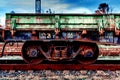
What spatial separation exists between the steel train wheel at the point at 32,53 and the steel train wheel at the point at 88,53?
1403 mm

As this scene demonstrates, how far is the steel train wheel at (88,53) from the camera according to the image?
9922 millimetres

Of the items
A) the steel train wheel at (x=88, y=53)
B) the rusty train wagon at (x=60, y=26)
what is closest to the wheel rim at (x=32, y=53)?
the steel train wheel at (x=88, y=53)

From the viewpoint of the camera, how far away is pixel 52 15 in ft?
50.6

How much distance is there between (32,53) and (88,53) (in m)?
2.00

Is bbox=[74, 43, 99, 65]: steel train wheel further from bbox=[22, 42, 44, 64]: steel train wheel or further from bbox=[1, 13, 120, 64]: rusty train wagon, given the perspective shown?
bbox=[1, 13, 120, 64]: rusty train wagon

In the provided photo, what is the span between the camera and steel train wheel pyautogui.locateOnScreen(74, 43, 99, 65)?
9.92m

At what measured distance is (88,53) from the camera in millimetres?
9961

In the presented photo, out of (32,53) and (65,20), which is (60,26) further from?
(32,53)

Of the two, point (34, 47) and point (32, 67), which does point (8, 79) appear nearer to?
point (32, 67)

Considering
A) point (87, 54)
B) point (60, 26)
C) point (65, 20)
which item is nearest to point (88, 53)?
point (87, 54)

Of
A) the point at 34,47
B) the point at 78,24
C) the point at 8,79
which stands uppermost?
the point at 78,24

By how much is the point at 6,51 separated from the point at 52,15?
438 cm

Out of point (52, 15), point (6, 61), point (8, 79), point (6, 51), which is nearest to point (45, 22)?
point (52, 15)

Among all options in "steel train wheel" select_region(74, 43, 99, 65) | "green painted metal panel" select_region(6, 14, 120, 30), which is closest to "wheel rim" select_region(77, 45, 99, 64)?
"steel train wheel" select_region(74, 43, 99, 65)
